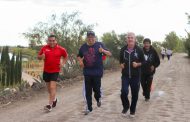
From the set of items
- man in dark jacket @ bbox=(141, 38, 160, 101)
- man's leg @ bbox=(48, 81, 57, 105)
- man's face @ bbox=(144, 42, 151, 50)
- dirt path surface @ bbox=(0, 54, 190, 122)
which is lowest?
dirt path surface @ bbox=(0, 54, 190, 122)

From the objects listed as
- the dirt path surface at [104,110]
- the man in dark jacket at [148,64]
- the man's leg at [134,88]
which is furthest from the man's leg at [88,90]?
the man in dark jacket at [148,64]

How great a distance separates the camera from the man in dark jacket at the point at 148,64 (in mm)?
13767

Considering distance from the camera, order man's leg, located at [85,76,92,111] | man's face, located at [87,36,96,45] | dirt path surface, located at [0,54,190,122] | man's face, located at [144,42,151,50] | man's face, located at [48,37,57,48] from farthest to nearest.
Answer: man's face, located at [144,42,151,50] < man's face, located at [48,37,57,48] < man's leg, located at [85,76,92,111] < man's face, located at [87,36,96,45] < dirt path surface, located at [0,54,190,122]

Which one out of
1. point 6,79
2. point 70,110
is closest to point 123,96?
point 70,110

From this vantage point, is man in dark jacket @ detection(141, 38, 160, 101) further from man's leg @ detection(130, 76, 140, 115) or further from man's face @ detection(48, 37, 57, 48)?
man's face @ detection(48, 37, 57, 48)

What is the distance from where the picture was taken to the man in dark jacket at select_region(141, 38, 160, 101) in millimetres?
13767

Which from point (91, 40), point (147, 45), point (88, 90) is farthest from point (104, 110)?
point (147, 45)

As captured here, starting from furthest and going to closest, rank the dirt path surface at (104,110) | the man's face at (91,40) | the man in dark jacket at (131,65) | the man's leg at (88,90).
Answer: the man's leg at (88,90) → the man's face at (91,40) → the man in dark jacket at (131,65) → the dirt path surface at (104,110)

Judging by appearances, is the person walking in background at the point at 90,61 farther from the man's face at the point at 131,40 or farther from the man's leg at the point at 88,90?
the man's face at the point at 131,40

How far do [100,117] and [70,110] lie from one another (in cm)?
147

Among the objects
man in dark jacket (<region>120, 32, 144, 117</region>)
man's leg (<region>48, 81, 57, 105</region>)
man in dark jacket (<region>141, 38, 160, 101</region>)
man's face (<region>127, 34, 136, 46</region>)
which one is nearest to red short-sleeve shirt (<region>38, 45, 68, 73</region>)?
man's leg (<region>48, 81, 57, 105</region>)

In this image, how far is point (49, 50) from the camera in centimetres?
1190

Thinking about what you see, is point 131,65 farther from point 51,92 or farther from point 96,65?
point 51,92

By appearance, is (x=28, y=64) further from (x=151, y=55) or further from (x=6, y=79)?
(x=151, y=55)
